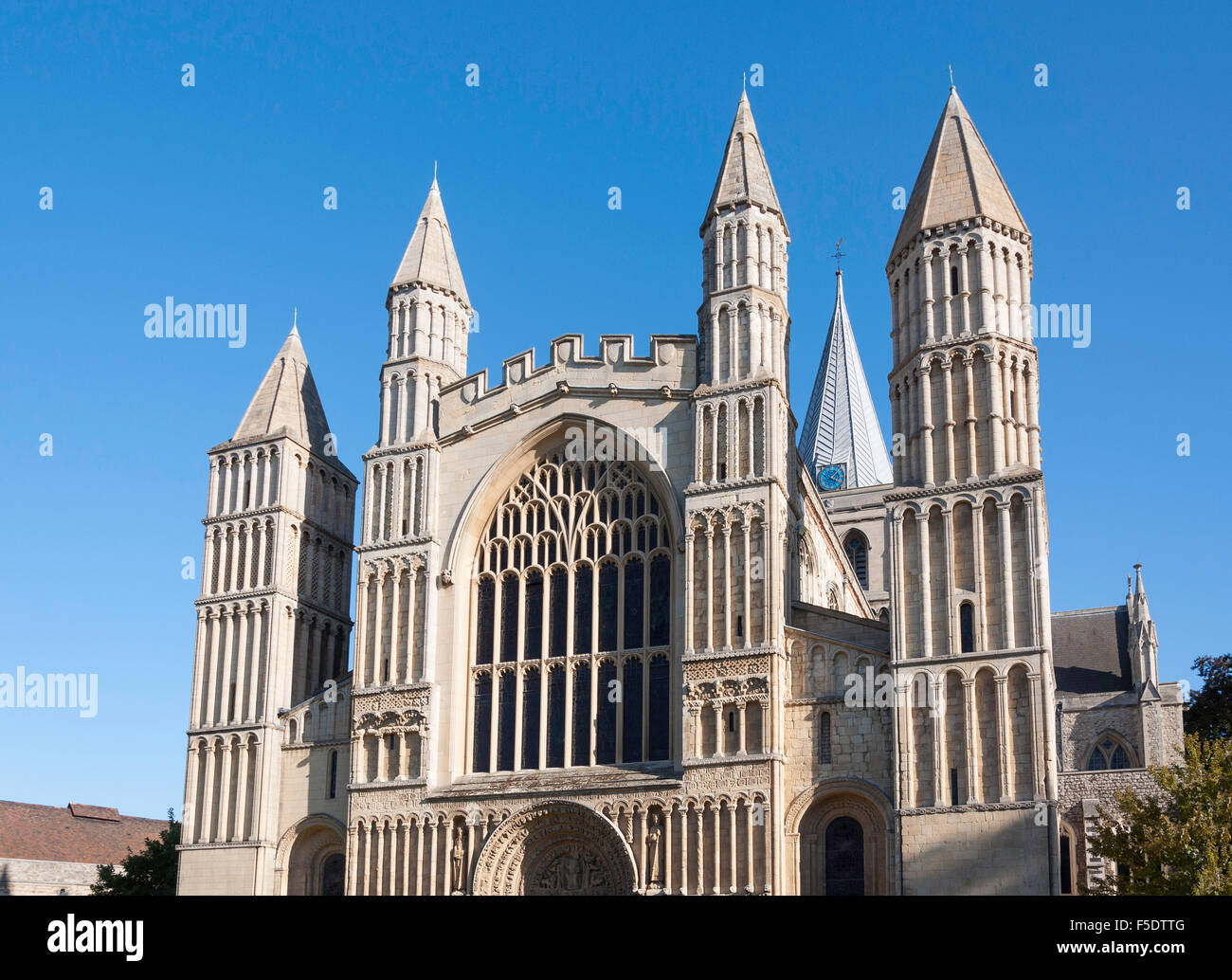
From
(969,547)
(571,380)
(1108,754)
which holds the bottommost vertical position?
(1108,754)

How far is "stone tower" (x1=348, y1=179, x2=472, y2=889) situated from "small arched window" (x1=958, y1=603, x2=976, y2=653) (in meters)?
13.1

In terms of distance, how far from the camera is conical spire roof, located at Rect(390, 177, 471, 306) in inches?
1596

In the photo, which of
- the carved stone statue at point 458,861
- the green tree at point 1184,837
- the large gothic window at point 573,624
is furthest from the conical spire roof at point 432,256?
the green tree at point 1184,837

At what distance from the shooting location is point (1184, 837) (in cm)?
2828

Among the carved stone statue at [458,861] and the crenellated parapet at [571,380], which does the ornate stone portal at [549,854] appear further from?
the crenellated parapet at [571,380]

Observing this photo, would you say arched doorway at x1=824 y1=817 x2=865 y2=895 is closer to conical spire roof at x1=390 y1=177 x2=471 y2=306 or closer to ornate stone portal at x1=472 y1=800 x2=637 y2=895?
ornate stone portal at x1=472 y1=800 x2=637 y2=895

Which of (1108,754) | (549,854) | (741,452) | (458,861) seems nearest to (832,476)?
(1108,754)

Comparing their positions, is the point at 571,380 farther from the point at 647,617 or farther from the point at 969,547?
the point at 969,547

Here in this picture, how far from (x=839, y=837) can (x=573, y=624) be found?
26.9 ft

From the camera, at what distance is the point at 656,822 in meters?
32.8

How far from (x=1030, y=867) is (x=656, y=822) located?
8.17m
